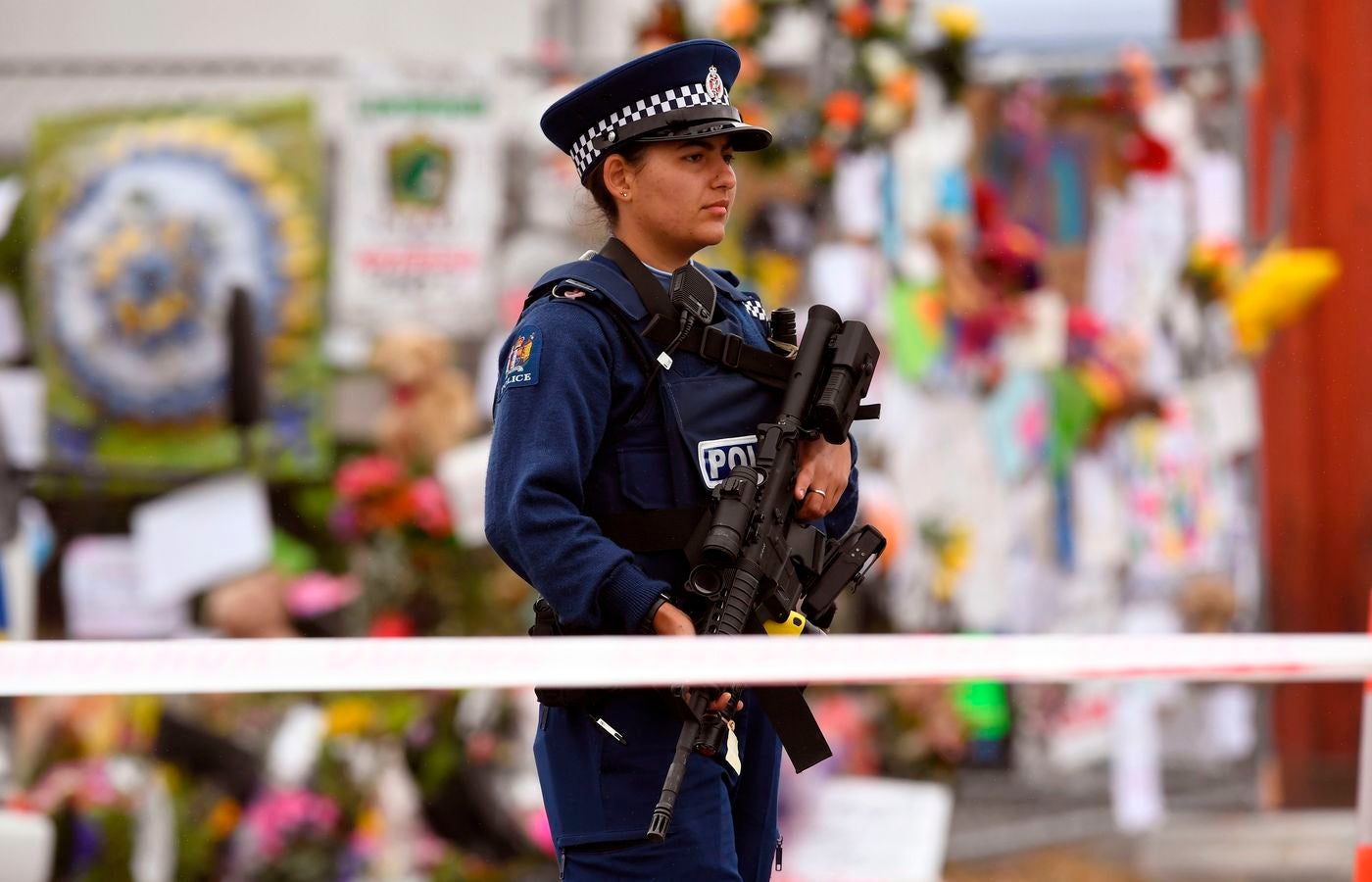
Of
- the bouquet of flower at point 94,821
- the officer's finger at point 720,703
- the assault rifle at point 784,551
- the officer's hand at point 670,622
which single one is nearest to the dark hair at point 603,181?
the assault rifle at point 784,551

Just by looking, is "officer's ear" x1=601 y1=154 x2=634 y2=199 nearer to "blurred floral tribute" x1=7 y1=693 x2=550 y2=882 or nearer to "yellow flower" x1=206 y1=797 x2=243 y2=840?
"blurred floral tribute" x1=7 y1=693 x2=550 y2=882

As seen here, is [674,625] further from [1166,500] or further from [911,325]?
[1166,500]

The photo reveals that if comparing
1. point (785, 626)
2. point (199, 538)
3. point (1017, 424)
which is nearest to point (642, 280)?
point (785, 626)

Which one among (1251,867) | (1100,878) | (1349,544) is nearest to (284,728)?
(1100,878)

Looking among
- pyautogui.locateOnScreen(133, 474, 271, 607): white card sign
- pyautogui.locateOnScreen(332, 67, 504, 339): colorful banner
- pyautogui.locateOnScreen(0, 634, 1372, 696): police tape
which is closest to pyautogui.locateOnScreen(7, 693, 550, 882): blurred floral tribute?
pyautogui.locateOnScreen(133, 474, 271, 607): white card sign

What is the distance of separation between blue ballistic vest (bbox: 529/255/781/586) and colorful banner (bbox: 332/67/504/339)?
3.18m

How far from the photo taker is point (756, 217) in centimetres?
573

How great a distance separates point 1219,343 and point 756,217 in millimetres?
1679

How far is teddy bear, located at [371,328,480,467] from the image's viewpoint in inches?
219

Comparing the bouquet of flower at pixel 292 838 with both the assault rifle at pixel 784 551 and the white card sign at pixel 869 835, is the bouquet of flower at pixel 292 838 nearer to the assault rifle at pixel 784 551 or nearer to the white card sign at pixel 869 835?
the white card sign at pixel 869 835

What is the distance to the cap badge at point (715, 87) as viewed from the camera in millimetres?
2611

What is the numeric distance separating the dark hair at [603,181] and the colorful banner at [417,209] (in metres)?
3.00

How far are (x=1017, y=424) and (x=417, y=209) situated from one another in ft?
6.91

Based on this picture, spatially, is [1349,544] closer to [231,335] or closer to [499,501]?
[231,335]
